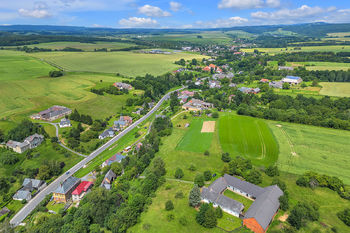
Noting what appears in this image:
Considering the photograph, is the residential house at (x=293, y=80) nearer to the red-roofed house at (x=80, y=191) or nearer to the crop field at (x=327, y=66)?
the crop field at (x=327, y=66)

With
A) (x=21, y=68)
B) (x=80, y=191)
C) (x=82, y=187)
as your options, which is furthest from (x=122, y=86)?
(x=80, y=191)

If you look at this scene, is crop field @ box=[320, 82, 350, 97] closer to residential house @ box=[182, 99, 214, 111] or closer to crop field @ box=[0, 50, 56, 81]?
residential house @ box=[182, 99, 214, 111]

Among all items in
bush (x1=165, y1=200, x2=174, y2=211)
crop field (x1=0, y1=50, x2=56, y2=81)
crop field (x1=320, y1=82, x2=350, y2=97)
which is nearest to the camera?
bush (x1=165, y1=200, x2=174, y2=211)

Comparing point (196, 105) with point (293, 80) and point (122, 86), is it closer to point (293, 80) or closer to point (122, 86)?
point (122, 86)

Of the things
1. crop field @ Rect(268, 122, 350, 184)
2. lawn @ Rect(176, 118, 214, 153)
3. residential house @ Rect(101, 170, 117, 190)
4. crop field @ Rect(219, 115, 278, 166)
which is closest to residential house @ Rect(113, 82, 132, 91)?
lawn @ Rect(176, 118, 214, 153)

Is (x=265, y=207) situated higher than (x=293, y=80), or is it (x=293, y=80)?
(x=293, y=80)

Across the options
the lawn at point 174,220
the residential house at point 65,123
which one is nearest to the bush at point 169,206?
the lawn at point 174,220

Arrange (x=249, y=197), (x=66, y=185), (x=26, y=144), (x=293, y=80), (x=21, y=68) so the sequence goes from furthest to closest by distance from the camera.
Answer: (x=21, y=68) < (x=293, y=80) < (x=26, y=144) < (x=66, y=185) < (x=249, y=197)
